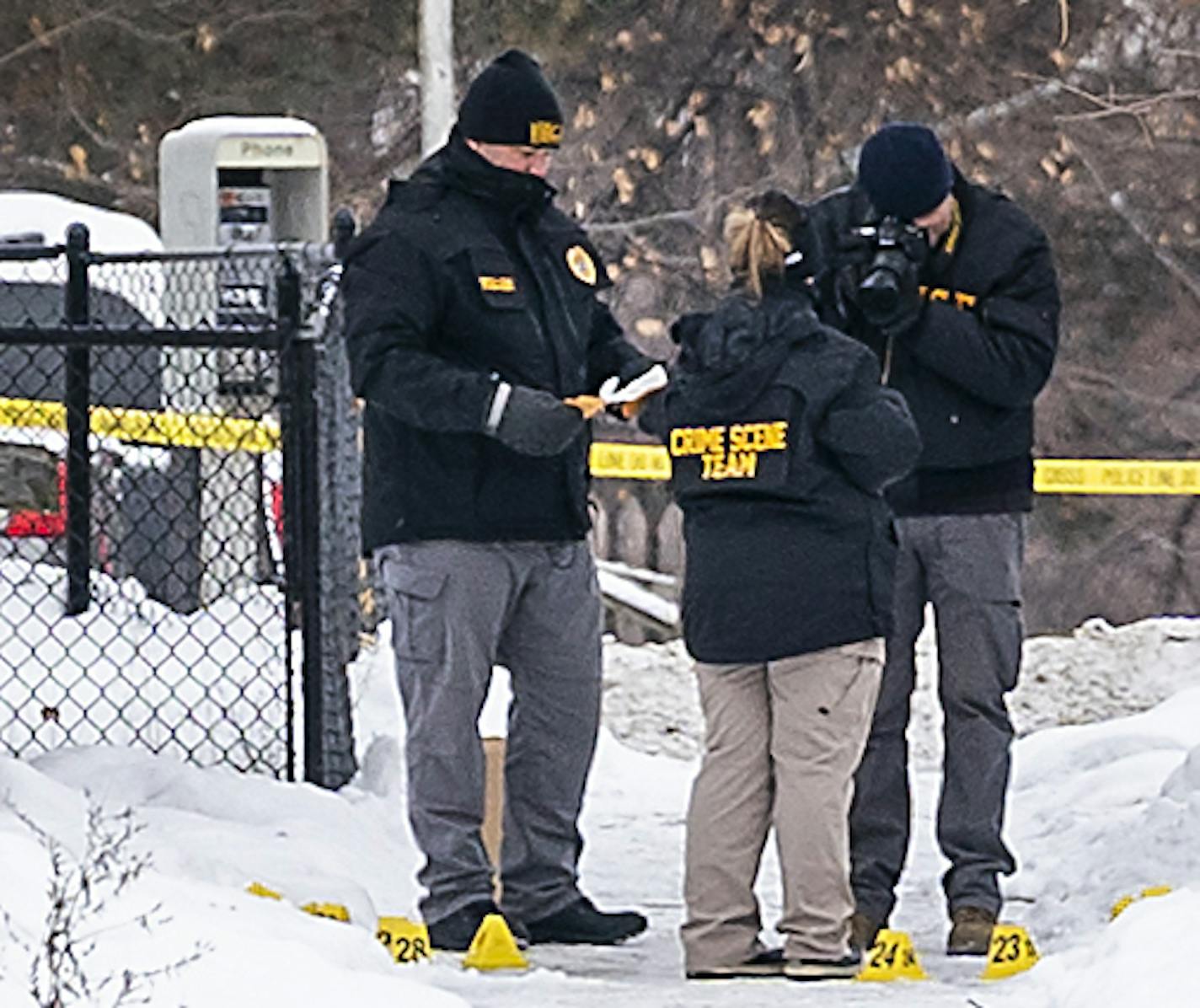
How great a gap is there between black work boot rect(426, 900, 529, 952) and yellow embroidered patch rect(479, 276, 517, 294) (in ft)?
4.15

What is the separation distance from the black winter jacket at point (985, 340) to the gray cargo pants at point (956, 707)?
0.08m

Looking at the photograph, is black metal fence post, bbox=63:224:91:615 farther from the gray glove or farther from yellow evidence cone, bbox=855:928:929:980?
Answer: yellow evidence cone, bbox=855:928:929:980

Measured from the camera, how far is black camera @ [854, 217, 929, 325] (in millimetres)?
6621

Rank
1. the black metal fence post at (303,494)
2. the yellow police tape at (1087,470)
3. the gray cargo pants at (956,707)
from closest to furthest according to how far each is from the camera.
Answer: the gray cargo pants at (956,707), the black metal fence post at (303,494), the yellow police tape at (1087,470)

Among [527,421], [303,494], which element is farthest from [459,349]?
[303,494]

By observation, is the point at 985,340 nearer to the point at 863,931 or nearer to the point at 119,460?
the point at 863,931

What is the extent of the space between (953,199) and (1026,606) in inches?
766

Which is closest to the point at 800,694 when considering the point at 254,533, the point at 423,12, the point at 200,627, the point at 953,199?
the point at 953,199

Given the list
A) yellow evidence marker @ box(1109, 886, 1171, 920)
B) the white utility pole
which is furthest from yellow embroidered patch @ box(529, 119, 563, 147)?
the white utility pole

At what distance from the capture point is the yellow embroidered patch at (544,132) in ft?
22.0

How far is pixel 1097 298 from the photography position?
2623 centimetres

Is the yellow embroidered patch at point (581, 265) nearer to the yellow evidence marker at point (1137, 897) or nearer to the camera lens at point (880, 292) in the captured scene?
the camera lens at point (880, 292)

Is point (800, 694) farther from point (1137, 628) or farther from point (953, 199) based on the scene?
point (1137, 628)

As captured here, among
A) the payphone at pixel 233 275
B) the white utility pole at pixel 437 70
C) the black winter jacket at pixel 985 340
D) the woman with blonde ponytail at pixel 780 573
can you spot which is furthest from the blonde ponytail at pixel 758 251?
the white utility pole at pixel 437 70
